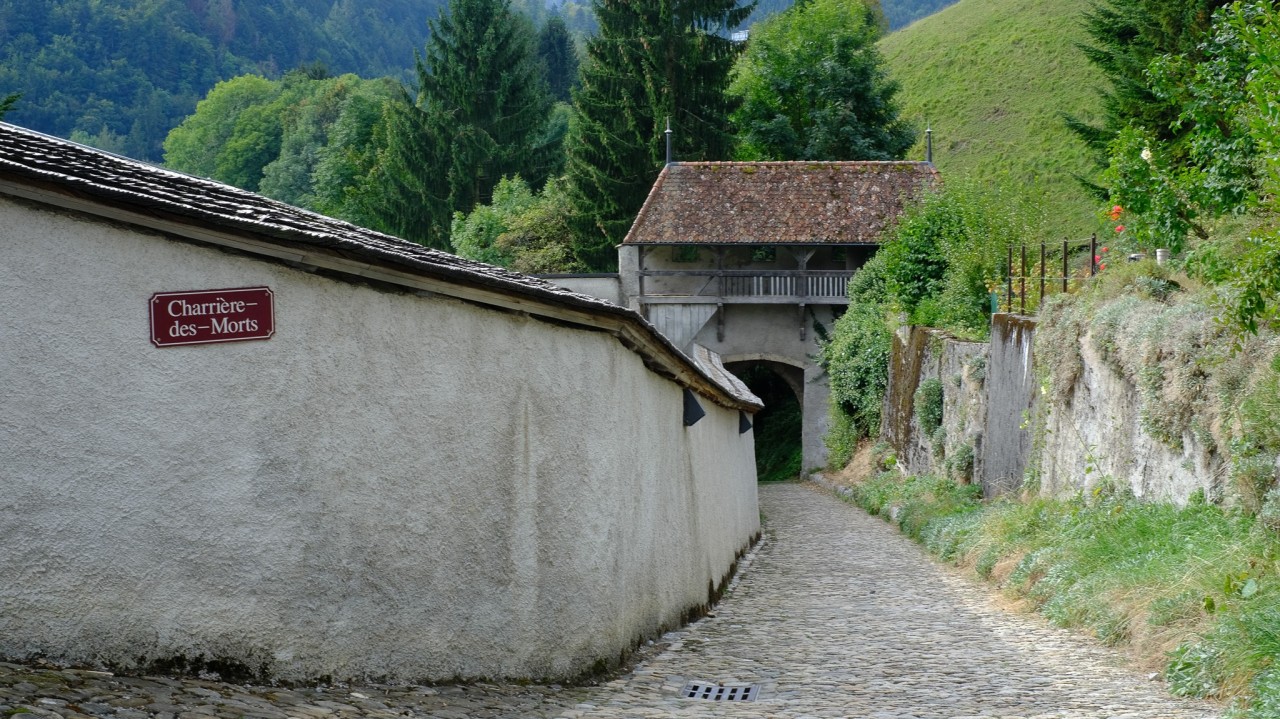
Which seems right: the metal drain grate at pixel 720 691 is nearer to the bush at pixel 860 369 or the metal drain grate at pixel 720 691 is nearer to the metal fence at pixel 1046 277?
the metal fence at pixel 1046 277

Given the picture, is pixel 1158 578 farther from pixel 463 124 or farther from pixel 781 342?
pixel 463 124

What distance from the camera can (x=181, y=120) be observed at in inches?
3497

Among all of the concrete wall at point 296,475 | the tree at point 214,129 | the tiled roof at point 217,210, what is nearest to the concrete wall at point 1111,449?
the tiled roof at point 217,210

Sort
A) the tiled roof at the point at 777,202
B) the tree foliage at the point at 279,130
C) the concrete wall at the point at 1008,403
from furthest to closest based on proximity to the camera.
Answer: the tree foliage at the point at 279,130 < the tiled roof at the point at 777,202 < the concrete wall at the point at 1008,403

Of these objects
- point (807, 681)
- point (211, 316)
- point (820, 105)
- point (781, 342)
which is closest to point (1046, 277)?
point (807, 681)

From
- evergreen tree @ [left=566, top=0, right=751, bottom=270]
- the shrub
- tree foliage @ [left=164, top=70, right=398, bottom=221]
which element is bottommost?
the shrub

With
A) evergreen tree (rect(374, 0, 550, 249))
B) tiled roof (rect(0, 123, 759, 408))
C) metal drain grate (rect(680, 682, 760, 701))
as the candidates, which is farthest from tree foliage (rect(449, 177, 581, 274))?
metal drain grate (rect(680, 682, 760, 701))

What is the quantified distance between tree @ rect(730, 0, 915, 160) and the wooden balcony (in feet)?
31.9

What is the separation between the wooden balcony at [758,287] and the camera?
103 ft

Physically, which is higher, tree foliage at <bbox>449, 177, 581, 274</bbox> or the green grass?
tree foliage at <bbox>449, 177, 581, 274</bbox>

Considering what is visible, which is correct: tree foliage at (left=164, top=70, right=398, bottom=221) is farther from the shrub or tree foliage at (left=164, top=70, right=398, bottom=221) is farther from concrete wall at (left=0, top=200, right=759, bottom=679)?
concrete wall at (left=0, top=200, right=759, bottom=679)

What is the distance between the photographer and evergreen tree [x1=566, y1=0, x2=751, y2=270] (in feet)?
127

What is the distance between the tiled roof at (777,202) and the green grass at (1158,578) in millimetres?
18856

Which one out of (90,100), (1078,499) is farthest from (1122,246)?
(90,100)
